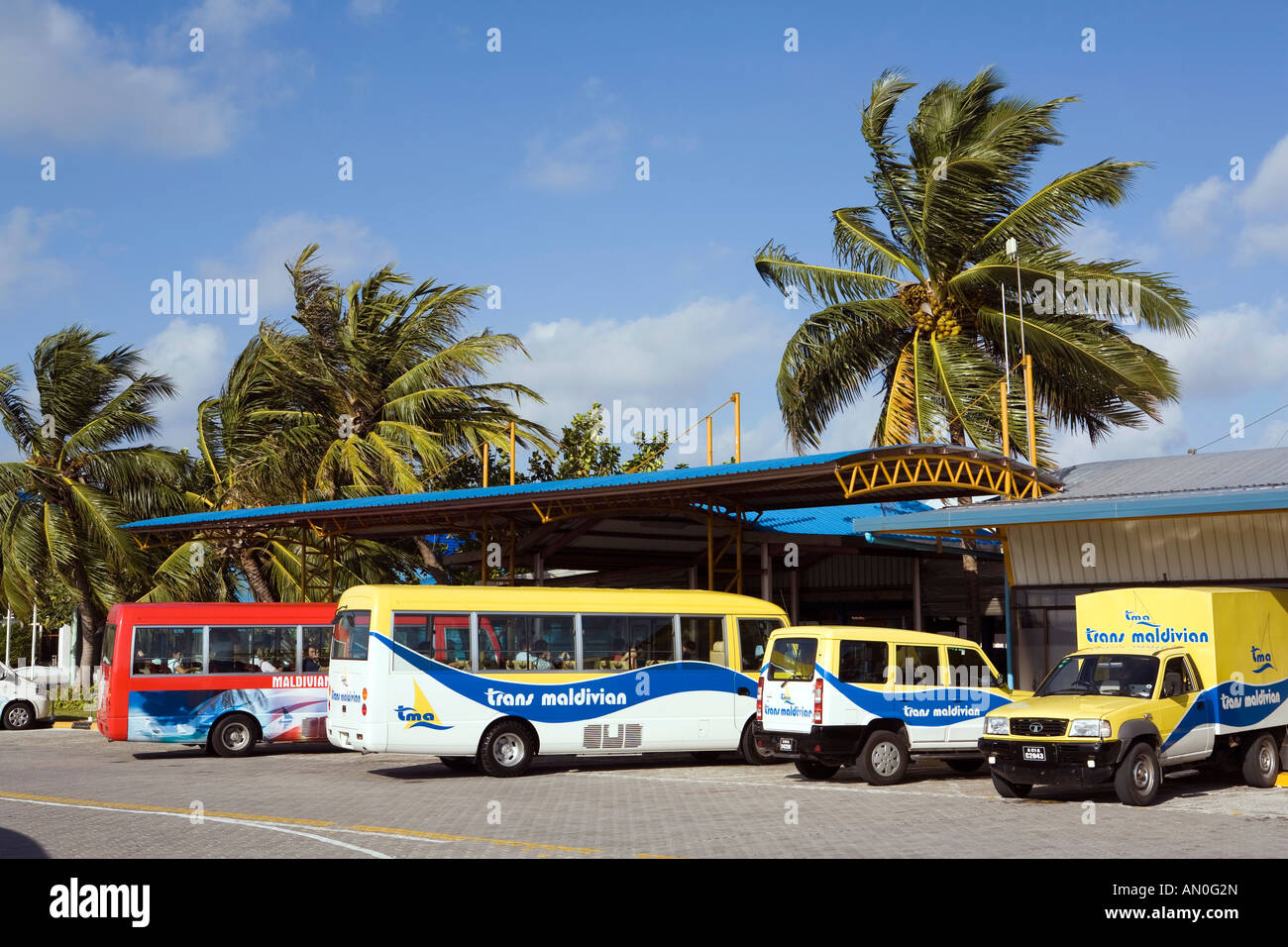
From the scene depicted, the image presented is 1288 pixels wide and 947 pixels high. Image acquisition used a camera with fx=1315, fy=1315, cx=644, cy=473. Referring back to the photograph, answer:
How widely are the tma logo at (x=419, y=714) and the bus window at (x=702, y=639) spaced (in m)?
3.85

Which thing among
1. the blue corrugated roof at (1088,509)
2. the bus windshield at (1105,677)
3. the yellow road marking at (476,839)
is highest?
the blue corrugated roof at (1088,509)

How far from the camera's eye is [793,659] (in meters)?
16.6

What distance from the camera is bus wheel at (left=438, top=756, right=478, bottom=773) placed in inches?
742

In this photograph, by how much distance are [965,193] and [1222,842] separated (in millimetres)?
18697

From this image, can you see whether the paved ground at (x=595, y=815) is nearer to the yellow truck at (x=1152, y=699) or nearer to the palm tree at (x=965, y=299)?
the yellow truck at (x=1152, y=699)

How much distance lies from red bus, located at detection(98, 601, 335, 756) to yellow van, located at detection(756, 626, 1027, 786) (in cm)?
856

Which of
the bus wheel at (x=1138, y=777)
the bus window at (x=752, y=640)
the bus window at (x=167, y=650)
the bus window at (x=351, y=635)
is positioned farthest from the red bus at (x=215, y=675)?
the bus wheel at (x=1138, y=777)

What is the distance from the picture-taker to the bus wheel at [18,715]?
96.1 feet

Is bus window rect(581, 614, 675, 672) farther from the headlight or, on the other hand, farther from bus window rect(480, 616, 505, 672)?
the headlight

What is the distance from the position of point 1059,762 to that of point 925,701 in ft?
10.0

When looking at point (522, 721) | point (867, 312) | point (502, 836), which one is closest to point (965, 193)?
point (867, 312)

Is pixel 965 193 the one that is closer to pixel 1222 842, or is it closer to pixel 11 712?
pixel 1222 842

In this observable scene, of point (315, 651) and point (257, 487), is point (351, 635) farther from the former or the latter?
point (257, 487)

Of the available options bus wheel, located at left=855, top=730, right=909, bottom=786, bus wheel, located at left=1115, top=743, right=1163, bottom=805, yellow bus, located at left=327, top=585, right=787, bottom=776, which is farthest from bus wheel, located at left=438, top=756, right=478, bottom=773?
bus wheel, located at left=1115, top=743, right=1163, bottom=805
